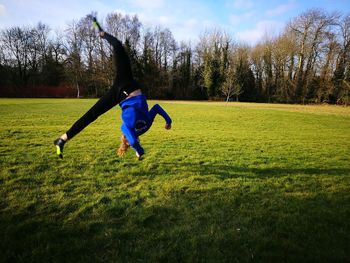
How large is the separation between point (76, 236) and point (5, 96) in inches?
2218

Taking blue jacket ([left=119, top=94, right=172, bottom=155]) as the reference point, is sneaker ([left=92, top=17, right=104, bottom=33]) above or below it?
above

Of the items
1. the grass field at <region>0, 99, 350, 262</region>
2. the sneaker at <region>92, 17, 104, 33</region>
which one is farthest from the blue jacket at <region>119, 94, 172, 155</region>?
the grass field at <region>0, 99, 350, 262</region>

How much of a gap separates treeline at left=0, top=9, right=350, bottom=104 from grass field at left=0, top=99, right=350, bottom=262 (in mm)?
43783

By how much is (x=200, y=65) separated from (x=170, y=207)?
2464 inches

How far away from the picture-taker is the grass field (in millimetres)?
3984

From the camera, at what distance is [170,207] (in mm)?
5395

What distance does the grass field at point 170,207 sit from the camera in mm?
3984

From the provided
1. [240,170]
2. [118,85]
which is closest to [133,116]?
[118,85]

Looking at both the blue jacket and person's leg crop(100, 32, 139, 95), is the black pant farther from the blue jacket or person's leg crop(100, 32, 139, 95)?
the blue jacket

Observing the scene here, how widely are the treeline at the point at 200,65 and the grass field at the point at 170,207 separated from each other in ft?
144

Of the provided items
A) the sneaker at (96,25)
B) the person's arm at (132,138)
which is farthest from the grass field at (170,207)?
the sneaker at (96,25)

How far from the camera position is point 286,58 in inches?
2232

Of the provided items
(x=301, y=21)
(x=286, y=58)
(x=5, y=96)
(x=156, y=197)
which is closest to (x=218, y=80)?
(x=286, y=58)

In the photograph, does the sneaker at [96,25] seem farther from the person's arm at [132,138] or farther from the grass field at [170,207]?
the grass field at [170,207]
